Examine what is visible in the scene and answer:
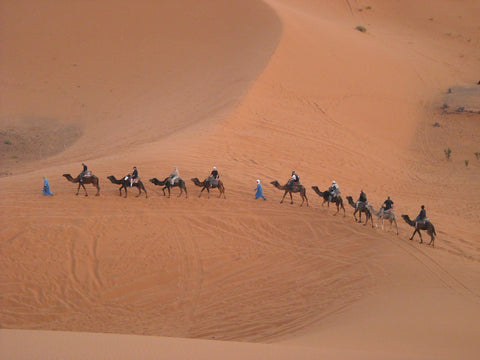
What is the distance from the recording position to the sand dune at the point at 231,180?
35.3ft

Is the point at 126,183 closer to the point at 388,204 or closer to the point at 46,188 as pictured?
the point at 46,188

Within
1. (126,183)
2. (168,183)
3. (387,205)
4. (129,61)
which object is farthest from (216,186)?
(129,61)

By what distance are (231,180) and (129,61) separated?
22.1 meters

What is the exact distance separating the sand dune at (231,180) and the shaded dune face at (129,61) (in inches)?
7.0

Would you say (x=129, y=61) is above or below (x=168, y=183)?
above

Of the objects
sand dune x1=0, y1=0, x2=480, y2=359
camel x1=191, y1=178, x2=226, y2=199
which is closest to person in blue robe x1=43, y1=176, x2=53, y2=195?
sand dune x1=0, y1=0, x2=480, y2=359

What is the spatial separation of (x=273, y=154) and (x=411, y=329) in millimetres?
16070

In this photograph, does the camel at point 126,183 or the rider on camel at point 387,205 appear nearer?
the rider on camel at point 387,205

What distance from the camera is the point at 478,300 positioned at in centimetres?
1123

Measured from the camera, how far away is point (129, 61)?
124ft

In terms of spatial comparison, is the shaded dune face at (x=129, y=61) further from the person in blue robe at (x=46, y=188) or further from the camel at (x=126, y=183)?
the person in blue robe at (x=46, y=188)

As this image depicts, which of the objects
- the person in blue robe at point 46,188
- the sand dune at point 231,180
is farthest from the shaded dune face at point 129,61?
the person in blue robe at point 46,188

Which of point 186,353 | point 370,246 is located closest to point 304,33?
point 370,246

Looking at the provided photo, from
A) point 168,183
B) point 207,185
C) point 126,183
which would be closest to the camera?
point 126,183
